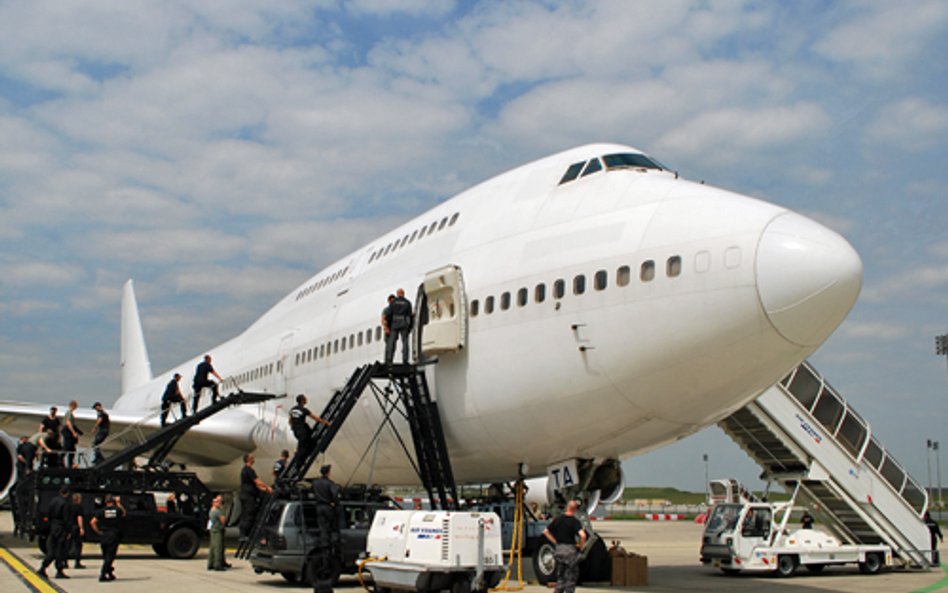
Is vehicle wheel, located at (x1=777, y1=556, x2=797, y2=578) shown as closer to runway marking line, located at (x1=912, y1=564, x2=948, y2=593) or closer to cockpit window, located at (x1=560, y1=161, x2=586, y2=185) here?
runway marking line, located at (x1=912, y1=564, x2=948, y2=593)

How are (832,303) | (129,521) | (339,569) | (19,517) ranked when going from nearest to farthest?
(832,303) < (339,569) < (129,521) < (19,517)

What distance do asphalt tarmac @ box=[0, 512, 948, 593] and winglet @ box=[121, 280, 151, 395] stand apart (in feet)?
73.0

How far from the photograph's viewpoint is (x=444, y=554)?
10.8m

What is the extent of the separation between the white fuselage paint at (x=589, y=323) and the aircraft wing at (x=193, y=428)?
5793mm

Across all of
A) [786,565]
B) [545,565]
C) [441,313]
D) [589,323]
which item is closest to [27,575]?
[441,313]

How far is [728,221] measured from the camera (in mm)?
10828

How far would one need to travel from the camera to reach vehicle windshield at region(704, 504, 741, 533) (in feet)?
61.1

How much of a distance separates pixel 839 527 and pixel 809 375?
3.37 meters

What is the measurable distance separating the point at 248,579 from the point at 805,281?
9039 mm

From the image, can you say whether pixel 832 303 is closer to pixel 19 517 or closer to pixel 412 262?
pixel 412 262

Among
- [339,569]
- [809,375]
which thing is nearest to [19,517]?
[339,569]

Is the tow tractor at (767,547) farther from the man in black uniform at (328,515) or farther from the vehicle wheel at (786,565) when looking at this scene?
the man in black uniform at (328,515)

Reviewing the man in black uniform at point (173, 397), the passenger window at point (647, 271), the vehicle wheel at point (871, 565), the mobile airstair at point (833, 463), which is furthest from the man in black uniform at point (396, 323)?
the vehicle wheel at point (871, 565)

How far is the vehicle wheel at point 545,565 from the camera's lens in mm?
12367
